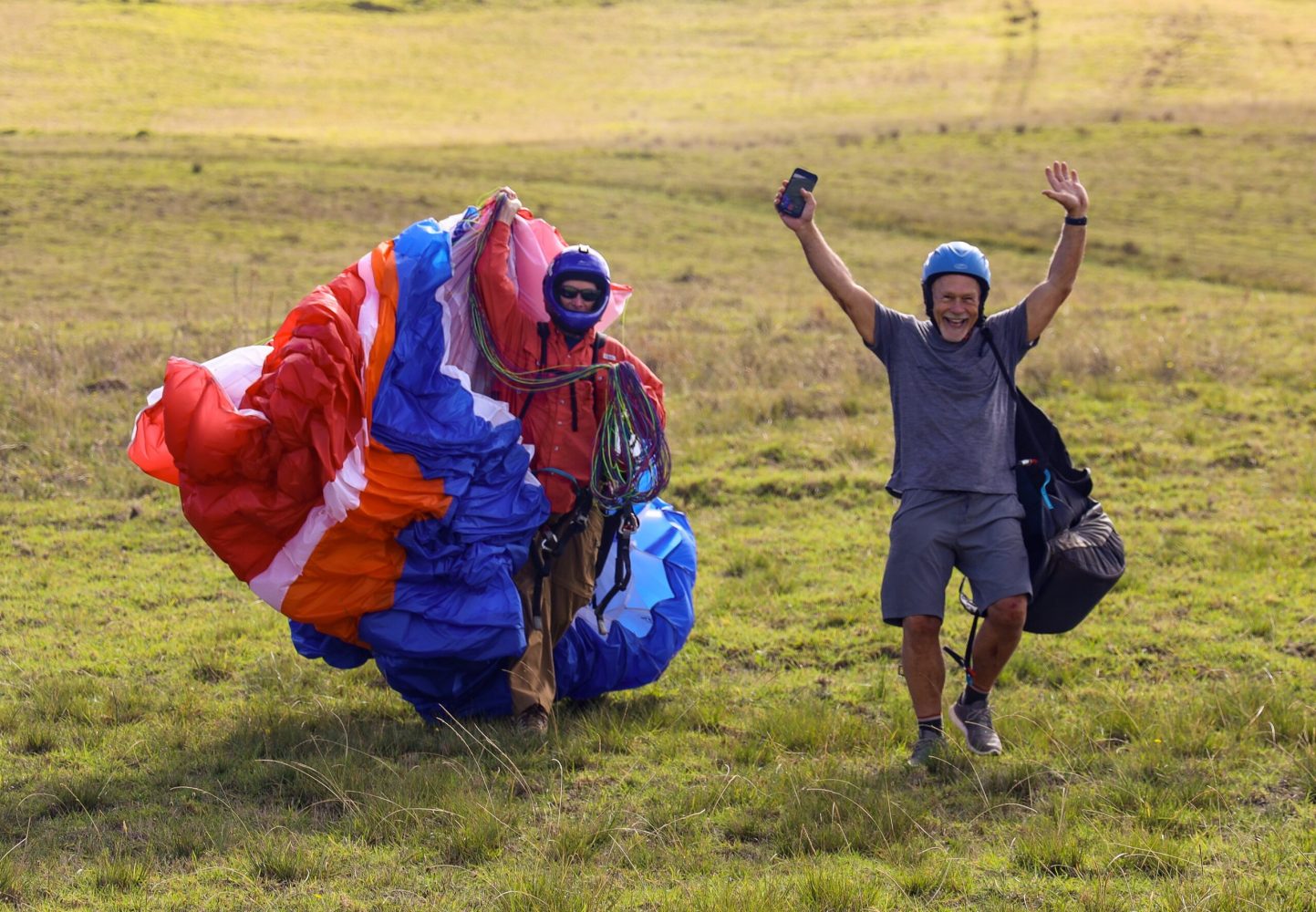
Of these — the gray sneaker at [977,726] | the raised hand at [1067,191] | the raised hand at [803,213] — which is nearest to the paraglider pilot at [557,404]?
the raised hand at [803,213]

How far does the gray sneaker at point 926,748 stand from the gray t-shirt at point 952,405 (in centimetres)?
101

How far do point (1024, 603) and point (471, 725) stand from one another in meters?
2.40

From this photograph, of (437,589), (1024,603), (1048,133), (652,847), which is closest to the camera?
(652,847)

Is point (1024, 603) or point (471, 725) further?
point (471, 725)

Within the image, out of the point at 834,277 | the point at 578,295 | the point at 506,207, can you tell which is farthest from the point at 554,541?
the point at 834,277

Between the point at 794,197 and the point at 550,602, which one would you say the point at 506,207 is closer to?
the point at 794,197

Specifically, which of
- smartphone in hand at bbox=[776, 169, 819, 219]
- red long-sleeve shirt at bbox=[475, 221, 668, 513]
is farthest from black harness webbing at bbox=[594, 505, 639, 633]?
smartphone in hand at bbox=[776, 169, 819, 219]

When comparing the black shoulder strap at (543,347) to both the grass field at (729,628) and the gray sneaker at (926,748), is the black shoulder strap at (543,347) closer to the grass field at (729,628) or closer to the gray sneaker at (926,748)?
the grass field at (729,628)

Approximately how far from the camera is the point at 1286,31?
218 feet

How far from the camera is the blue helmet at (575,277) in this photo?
5.86m

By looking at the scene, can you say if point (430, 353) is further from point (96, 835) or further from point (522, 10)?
point (522, 10)

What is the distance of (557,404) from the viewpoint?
19.8 feet

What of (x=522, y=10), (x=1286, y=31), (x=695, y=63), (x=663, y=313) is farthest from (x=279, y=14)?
(x=663, y=313)

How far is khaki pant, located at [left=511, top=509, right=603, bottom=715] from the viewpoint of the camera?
5762 mm
